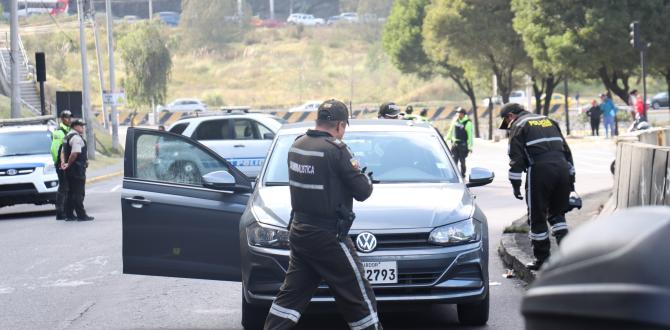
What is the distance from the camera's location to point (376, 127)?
9688mm

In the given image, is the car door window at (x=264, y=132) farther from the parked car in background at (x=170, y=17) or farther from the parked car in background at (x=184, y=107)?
the parked car in background at (x=170, y=17)

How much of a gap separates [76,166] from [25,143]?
3.93 m

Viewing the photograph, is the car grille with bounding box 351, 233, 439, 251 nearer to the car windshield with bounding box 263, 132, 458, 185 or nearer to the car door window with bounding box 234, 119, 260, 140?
the car windshield with bounding box 263, 132, 458, 185

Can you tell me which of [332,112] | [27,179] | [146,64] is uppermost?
[332,112]

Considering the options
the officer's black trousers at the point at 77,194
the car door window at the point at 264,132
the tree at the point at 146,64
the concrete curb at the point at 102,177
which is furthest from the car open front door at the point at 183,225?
the tree at the point at 146,64

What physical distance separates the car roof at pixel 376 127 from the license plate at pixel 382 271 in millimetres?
2113

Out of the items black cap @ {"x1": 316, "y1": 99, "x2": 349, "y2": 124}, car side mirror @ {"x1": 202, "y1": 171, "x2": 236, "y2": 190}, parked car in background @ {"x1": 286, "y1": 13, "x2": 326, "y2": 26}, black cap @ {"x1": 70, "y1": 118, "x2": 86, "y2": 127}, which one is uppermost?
black cap @ {"x1": 316, "y1": 99, "x2": 349, "y2": 124}

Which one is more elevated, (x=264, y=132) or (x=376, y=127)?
(x=376, y=127)

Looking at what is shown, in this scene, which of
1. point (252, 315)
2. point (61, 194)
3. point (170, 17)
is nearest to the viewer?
point (252, 315)

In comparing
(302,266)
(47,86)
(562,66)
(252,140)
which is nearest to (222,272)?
(302,266)

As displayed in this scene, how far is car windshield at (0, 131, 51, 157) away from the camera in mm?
22328

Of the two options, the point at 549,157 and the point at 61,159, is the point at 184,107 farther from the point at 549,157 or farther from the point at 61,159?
the point at 549,157

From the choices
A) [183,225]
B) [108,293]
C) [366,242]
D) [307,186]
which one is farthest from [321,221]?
[108,293]

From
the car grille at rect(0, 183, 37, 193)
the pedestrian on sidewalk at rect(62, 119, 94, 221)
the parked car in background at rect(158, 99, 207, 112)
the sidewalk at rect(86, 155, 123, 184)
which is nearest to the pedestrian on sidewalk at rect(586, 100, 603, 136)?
the sidewalk at rect(86, 155, 123, 184)
